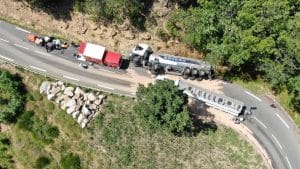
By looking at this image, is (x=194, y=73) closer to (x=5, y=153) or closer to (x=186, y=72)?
(x=186, y=72)

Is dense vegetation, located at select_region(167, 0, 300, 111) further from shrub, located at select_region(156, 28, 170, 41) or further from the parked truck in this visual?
shrub, located at select_region(156, 28, 170, 41)

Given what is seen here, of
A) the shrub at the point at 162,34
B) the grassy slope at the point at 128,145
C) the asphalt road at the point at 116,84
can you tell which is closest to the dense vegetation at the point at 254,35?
the asphalt road at the point at 116,84

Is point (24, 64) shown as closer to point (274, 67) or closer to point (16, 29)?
point (16, 29)

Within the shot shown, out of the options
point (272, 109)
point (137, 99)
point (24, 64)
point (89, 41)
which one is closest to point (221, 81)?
point (272, 109)

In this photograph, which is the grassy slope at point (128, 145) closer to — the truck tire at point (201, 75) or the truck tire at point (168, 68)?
the truck tire at point (168, 68)

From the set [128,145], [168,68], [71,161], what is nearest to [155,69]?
[168,68]

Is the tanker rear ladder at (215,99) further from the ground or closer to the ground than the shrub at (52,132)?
further from the ground
